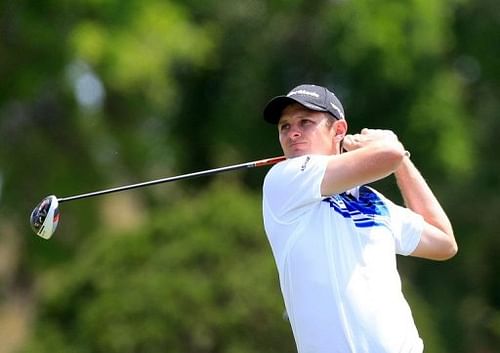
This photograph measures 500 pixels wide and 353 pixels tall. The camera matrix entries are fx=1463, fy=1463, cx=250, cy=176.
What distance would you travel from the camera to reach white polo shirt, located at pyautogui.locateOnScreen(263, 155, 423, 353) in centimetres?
488

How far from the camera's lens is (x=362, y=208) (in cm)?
509

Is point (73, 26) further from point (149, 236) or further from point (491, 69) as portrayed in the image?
point (491, 69)

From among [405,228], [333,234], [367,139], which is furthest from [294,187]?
[405,228]

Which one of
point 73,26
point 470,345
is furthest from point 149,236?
point 470,345

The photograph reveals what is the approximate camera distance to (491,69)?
19156mm

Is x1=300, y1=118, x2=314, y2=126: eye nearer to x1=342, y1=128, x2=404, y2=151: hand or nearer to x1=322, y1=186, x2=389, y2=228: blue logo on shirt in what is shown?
x1=342, y1=128, x2=404, y2=151: hand

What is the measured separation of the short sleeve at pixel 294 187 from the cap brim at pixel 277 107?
0.19 m

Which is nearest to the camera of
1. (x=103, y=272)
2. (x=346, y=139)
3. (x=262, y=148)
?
(x=346, y=139)

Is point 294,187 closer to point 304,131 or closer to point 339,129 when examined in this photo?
point 304,131

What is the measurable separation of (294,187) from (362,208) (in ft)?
0.86

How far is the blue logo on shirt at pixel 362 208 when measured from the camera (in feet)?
16.4

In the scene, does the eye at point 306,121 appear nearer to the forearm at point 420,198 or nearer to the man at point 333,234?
the man at point 333,234

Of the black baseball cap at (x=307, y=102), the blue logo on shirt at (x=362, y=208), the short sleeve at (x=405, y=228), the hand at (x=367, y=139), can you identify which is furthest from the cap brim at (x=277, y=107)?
the short sleeve at (x=405, y=228)

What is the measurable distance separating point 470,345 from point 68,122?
6.01m
